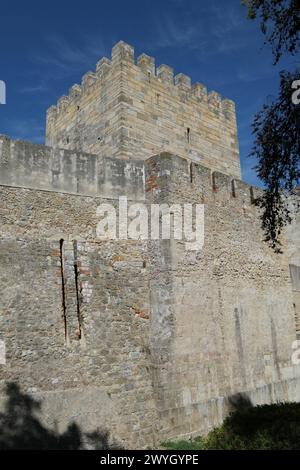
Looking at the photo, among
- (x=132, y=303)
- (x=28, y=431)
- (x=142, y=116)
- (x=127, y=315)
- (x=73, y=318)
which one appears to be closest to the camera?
(x=28, y=431)

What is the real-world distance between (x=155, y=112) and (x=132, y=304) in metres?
7.00

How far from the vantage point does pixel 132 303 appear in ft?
27.3

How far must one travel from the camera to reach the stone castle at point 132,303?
7.14 metres

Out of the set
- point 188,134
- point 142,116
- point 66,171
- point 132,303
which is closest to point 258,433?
point 132,303

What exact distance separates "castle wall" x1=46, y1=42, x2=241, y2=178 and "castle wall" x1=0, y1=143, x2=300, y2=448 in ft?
10.8

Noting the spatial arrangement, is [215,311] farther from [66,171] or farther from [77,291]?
[66,171]

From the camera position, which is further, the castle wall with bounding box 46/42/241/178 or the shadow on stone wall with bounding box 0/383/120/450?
the castle wall with bounding box 46/42/241/178

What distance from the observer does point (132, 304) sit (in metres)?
8.31

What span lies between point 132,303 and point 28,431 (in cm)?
293

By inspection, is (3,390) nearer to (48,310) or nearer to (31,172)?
(48,310)

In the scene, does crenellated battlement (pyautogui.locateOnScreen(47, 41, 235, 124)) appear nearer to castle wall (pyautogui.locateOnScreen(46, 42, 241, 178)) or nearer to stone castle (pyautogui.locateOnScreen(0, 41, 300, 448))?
castle wall (pyautogui.locateOnScreen(46, 42, 241, 178))

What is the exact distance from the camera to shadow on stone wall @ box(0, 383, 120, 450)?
20.5 feet

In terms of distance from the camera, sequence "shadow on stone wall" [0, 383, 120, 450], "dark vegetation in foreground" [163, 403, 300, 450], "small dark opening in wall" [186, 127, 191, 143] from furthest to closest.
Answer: "small dark opening in wall" [186, 127, 191, 143]
"shadow on stone wall" [0, 383, 120, 450]
"dark vegetation in foreground" [163, 403, 300, 450]

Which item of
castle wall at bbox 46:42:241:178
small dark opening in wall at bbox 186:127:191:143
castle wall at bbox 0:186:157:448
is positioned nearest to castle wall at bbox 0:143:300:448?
castle wall at bbox 0:186:157:448
